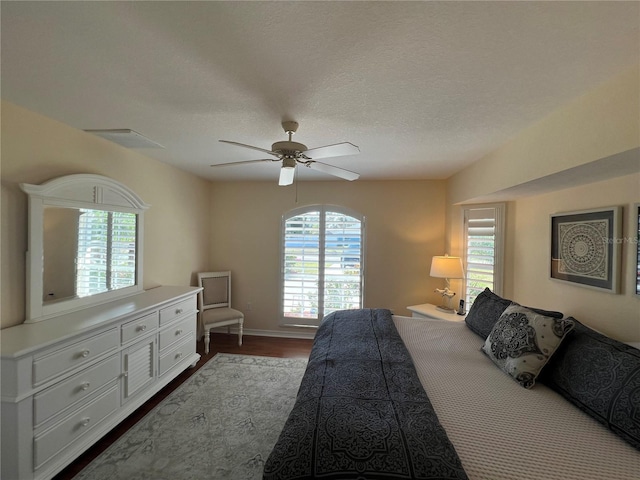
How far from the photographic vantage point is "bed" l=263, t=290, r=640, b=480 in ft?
3.16

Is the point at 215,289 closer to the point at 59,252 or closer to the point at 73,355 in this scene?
the point at 59,252

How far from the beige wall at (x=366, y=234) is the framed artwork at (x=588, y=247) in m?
1.63

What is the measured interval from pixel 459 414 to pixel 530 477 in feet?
1.08

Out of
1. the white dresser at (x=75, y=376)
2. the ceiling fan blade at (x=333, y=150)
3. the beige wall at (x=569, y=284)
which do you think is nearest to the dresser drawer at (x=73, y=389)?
the white dresser at (x=75, y=376)

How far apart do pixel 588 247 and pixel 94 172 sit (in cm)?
421

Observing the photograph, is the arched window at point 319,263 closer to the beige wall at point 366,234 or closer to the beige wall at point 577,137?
the beige wall at point 366,234

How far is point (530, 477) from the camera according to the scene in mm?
946

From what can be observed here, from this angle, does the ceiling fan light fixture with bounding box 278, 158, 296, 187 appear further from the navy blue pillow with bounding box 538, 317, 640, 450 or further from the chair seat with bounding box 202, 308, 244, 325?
the chair seat with bounding box 202, 308, 244, 325

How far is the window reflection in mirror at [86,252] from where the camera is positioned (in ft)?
6.58

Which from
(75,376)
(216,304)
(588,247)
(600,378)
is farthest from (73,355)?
(588,247)

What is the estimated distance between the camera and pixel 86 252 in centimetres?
227

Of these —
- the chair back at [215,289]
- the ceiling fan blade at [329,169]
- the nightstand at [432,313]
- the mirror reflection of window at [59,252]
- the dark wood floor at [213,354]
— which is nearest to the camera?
the dark wood floor at [213,354]

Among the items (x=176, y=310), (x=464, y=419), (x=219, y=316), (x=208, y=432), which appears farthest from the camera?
(x=219, y=316)


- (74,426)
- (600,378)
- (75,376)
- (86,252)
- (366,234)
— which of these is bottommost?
(74,426)
